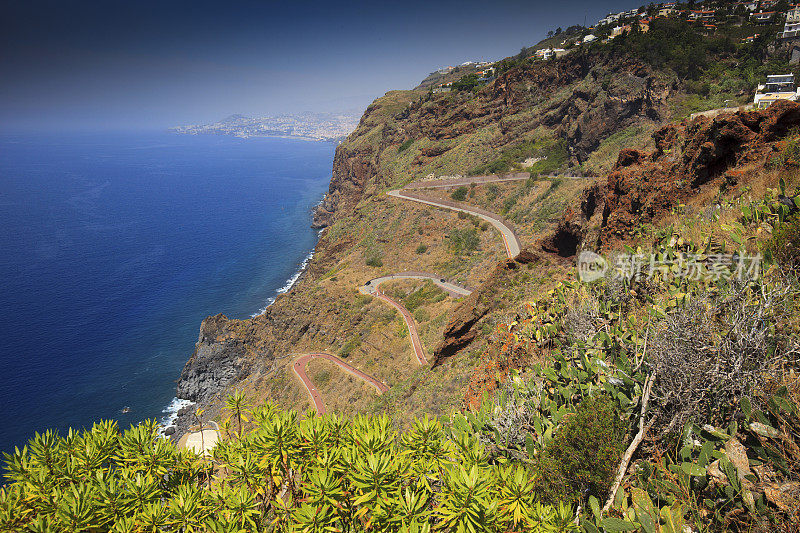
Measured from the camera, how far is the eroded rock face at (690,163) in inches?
425

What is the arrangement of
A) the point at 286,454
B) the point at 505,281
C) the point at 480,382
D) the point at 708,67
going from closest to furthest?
the point at 286,454 → the point at 480,382 → the point at 505,281 → the point at 708,67

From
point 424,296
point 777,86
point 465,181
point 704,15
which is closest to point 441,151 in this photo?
point 465,181

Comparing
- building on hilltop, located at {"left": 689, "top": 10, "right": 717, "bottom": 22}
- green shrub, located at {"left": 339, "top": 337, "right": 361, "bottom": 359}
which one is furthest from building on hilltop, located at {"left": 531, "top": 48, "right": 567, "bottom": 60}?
green shrub, located at {"left": 339, "top": 337, "right": 361, "bottom": 359}

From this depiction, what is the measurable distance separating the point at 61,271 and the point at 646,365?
92907 millimetres

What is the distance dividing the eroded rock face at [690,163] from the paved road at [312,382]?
1892cm

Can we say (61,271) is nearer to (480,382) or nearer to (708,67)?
(480,382)

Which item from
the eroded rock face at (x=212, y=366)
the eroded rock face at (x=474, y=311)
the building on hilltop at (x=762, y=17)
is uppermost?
the building on hilltop at (x=762, y=17)

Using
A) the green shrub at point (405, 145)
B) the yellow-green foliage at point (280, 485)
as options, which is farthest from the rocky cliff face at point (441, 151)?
the yellow-green foliage at point (280, 485)

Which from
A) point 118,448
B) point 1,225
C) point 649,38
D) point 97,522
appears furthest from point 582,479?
point 1,225

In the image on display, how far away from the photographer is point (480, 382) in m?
11.5

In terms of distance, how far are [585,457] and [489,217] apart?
136ft

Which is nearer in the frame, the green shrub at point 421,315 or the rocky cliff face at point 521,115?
the green shrub at point 421,315

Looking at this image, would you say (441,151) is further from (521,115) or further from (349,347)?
(349,347)

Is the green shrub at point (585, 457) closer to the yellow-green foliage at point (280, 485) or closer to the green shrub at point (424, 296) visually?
the yellow-green foliage at point (280, 485)
